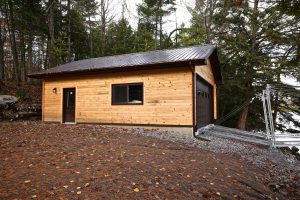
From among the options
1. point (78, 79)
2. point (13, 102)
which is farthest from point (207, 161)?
point (13, 102)

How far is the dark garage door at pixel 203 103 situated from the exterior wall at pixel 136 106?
4.61ft

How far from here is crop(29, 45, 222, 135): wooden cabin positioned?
34.6 feet

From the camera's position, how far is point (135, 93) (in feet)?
38.9

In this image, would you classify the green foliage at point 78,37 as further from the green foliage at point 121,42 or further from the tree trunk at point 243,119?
the tree trunk at point 243,119

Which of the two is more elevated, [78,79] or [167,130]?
[78,79]

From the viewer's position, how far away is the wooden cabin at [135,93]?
10.5 metres

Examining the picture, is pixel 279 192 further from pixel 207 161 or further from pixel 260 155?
pixel 260 155

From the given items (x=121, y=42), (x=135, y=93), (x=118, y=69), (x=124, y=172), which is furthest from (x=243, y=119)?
(x=124, y=172)

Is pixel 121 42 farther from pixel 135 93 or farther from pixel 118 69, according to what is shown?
pixel 135 93

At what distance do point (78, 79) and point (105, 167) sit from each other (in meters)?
9.06

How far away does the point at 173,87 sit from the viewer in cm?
1080

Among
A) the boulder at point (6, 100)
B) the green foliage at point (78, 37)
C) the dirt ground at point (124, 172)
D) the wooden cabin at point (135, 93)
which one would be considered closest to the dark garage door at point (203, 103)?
the wooden cabin at point (135, 93)

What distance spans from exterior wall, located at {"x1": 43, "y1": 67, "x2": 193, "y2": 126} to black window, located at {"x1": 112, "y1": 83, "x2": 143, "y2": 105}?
0.20 meters

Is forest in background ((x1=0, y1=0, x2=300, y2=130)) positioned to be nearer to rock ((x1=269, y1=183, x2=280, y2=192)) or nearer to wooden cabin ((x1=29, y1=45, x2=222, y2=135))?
wooden cabin ((x1=29, y1=45, x2=222, y2=135))
